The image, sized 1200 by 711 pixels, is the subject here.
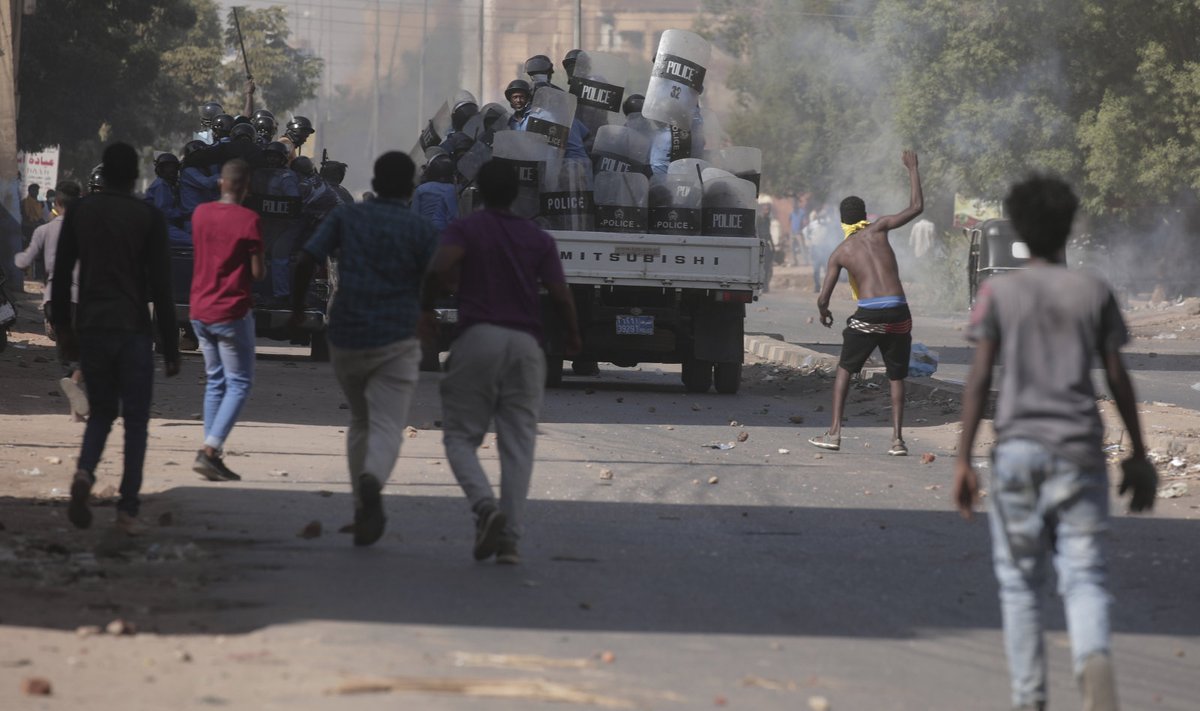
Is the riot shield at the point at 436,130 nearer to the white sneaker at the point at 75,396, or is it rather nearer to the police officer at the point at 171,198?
the police officer at the point at 171,198

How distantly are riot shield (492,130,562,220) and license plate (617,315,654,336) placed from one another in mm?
1348

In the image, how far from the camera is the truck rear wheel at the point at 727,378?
688 inches

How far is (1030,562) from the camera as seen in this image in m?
5.05

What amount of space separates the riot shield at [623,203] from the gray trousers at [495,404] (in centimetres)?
926

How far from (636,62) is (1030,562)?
309ft

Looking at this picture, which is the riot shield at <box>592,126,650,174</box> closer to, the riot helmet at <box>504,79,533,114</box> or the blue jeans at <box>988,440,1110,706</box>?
the riot helmet at <box>504,79,533,114</box>

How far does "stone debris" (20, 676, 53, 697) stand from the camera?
5.14 metres

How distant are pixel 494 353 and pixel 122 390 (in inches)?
70.5

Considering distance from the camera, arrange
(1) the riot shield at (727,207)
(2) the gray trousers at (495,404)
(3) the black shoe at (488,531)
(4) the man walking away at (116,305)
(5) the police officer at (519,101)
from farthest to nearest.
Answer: (5) the police officer at (519,101)
(1) the riot shield at (727,207)
(4) the man walking away at (116,305)
(2) the gray trousers at (495,404)
(3) the black shoe at (488,531)

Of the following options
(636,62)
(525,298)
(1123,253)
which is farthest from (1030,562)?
(636,62)

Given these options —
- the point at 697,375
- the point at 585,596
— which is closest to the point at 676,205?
the point at 697,375

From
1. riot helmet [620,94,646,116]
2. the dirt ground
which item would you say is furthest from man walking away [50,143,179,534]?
riot helmet [620,94,646,116]

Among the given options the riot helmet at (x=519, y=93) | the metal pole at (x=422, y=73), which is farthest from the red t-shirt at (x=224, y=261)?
the metal pole at (x=422, y=73)

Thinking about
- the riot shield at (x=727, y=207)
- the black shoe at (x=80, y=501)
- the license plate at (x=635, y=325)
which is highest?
the riot shield at (x=727, y=207)
